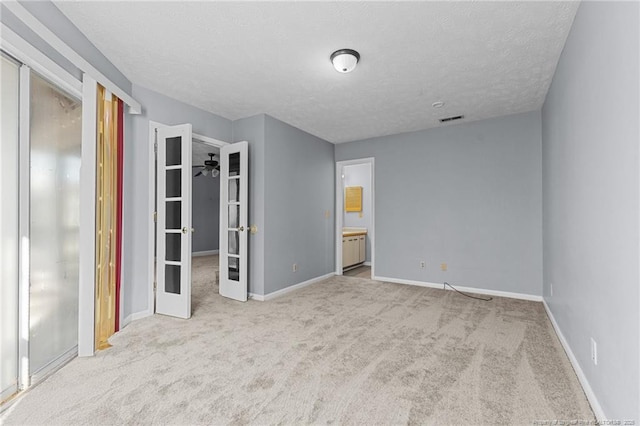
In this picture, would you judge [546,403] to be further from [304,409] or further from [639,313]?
[304,409]

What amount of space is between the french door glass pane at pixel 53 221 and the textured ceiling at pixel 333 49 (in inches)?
26.7

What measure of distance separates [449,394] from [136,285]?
10.0 feet

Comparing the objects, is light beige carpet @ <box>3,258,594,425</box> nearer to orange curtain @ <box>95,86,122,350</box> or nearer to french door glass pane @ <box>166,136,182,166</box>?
orange curtain @ <box>95,86,122,350</box>

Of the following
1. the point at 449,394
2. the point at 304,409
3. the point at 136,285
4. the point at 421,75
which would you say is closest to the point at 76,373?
the point at 136,285

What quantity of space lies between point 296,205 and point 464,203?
2.57 m

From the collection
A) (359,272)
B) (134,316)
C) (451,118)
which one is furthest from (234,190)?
(451,118)

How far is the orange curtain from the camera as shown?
249cm

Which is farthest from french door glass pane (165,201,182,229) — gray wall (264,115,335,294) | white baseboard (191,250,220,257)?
white baseboard (191,250,220,257)

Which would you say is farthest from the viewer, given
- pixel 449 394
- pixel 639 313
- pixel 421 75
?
pixel 421 75

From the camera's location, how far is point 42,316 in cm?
209

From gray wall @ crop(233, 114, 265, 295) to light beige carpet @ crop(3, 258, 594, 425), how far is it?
2.42 feet

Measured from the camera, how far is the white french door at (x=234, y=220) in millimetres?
3943

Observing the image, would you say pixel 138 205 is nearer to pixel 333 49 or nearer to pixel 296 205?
pixel 296 205

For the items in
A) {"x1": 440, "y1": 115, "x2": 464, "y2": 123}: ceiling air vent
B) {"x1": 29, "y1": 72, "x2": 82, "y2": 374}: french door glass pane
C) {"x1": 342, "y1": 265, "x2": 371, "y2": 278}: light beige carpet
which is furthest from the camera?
{"x1": 342, "y1": 265, "x2": 371, "y2": 278}: light beige carpet
